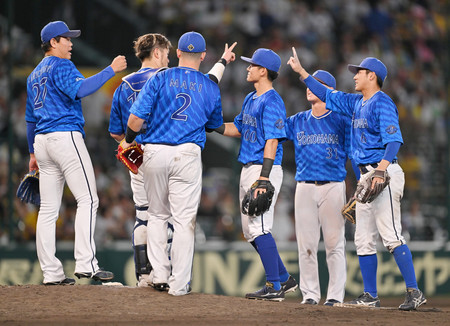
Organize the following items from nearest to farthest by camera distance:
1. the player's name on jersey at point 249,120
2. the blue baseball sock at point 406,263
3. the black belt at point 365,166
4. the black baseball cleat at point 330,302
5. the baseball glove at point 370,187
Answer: the baseball glove at point 370,187, the blue baseball sock at point 406,263, the black belt at point 365,166, the player's name on jersey at point 249,120, the black baseball cleat at point 330,302

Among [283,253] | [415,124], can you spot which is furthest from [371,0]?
[283,253]

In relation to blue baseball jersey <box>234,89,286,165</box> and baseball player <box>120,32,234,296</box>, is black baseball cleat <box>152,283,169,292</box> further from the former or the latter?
blue baseball jersey <box>234,89,286,165</box>

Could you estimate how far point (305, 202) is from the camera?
7289mm

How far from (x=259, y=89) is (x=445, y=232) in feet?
20.3

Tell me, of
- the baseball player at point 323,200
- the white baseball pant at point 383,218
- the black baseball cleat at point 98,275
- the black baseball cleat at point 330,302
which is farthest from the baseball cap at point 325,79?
the black baseball cleat at point 98,275

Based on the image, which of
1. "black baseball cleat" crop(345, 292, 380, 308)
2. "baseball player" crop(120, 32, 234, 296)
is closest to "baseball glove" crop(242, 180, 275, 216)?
"baseball player" crop(120, 32, 234, 296)

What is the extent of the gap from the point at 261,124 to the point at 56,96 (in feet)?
6.09

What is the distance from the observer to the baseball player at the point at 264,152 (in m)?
6.56

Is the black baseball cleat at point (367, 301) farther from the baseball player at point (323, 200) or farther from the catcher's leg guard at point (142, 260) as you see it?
the catcher's leg guard at point (142, 260)

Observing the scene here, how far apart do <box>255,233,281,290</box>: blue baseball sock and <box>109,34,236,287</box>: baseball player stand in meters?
0.84

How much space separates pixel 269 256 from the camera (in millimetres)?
6609

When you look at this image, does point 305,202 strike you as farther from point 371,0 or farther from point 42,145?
point 371,0

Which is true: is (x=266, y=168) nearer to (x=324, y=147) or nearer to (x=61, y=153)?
(x=324, y=147)

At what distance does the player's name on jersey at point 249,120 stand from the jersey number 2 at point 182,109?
67cm
